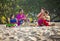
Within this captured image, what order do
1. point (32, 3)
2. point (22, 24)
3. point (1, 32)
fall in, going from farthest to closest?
1. point (32, 3)
2. point (22, 24)
3. point (1, 32)

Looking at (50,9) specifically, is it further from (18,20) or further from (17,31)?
(17,31)

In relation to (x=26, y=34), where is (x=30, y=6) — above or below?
below

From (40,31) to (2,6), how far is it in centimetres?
928

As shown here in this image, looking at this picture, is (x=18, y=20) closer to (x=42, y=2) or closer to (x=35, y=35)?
(x=35, y=35)

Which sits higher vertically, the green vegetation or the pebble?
the pebble

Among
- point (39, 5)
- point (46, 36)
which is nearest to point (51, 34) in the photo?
point (46, 36)

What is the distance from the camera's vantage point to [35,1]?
27047 mm

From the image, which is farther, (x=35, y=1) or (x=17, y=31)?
(x=35, y=1)

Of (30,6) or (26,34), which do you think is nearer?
(26,34)

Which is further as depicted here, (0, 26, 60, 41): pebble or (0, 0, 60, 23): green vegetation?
(0, 0, 60, 23): green vegetation

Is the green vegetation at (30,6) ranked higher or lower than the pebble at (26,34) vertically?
lower

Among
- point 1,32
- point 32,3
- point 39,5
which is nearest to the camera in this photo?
point 1,32

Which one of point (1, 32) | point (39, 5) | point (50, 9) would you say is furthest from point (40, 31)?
point (39, 5)

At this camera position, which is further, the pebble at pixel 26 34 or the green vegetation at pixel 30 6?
the green vegetation at pixel 30 6
